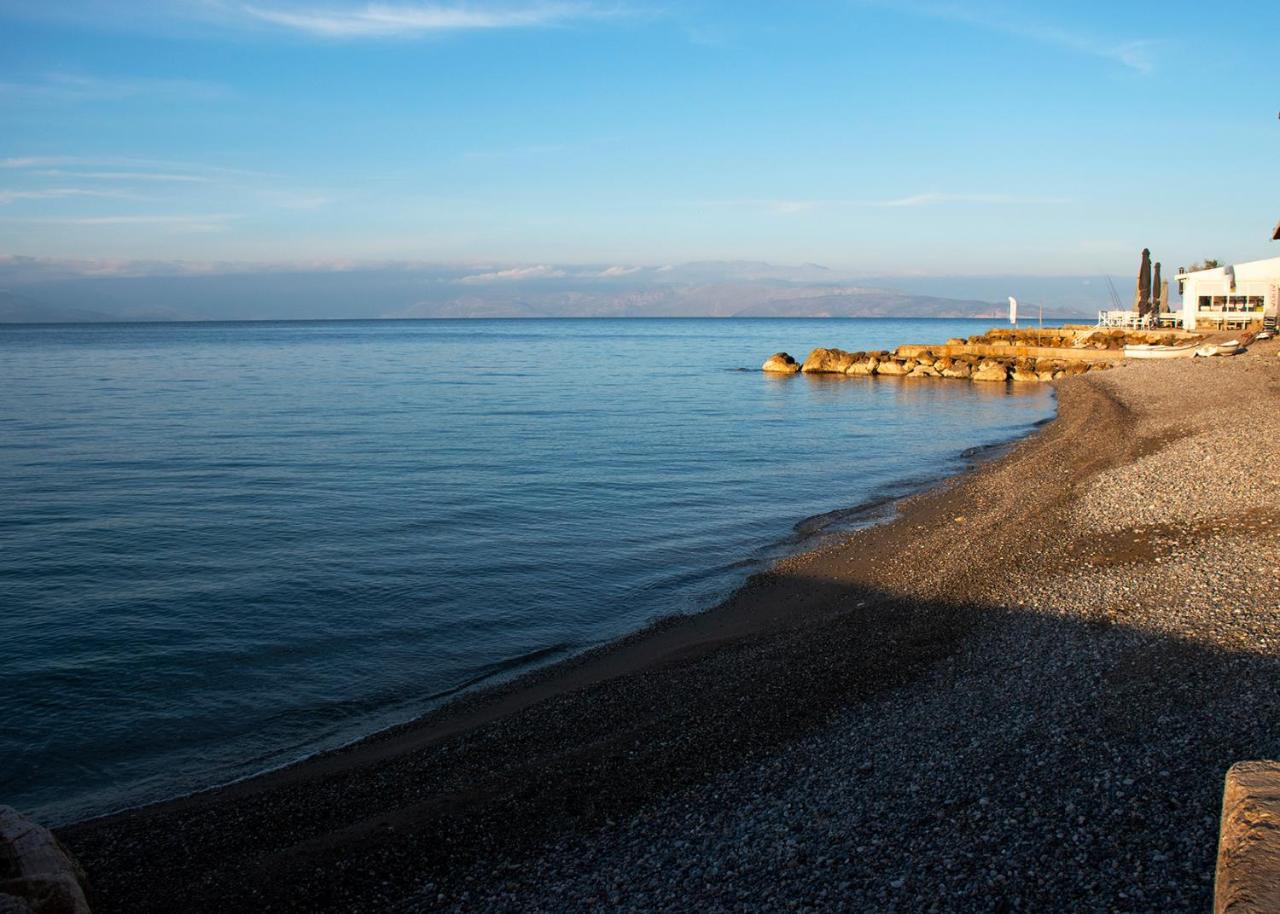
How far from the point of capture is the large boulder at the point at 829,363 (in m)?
67.5

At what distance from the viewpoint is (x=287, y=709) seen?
1130 cm

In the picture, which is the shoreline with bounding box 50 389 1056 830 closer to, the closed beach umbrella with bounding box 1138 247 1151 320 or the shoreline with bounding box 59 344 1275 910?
the shoreline with bounding box 59 344 1275 910

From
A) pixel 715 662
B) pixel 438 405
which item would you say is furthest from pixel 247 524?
pixel 438 405

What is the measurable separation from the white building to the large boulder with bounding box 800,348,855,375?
24.7 meters

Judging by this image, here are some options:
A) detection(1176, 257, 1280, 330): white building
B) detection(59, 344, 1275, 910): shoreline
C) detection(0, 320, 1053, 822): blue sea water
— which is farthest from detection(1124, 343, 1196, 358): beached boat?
detection(59, 344, 1275, 910): shoreline

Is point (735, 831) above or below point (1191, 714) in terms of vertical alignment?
below

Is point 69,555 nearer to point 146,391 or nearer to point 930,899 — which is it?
point 930,899

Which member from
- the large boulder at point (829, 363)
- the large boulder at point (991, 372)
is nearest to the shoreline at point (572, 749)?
the large boulder at point (991, 372)

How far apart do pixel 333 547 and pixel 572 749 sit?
1027cm

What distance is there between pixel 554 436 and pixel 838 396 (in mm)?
23828

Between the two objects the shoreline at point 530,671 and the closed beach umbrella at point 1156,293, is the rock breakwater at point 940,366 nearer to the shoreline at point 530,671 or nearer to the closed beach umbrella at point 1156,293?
the closed beach umbrella at point 1156,293

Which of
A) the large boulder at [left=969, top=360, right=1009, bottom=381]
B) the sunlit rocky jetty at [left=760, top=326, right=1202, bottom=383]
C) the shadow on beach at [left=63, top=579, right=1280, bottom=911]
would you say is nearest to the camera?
the shadow on beach at [left=63, top=579, right=1280, bottom=911]

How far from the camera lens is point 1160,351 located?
175 ft

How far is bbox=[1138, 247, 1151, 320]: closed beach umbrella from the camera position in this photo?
73688 millimetres
